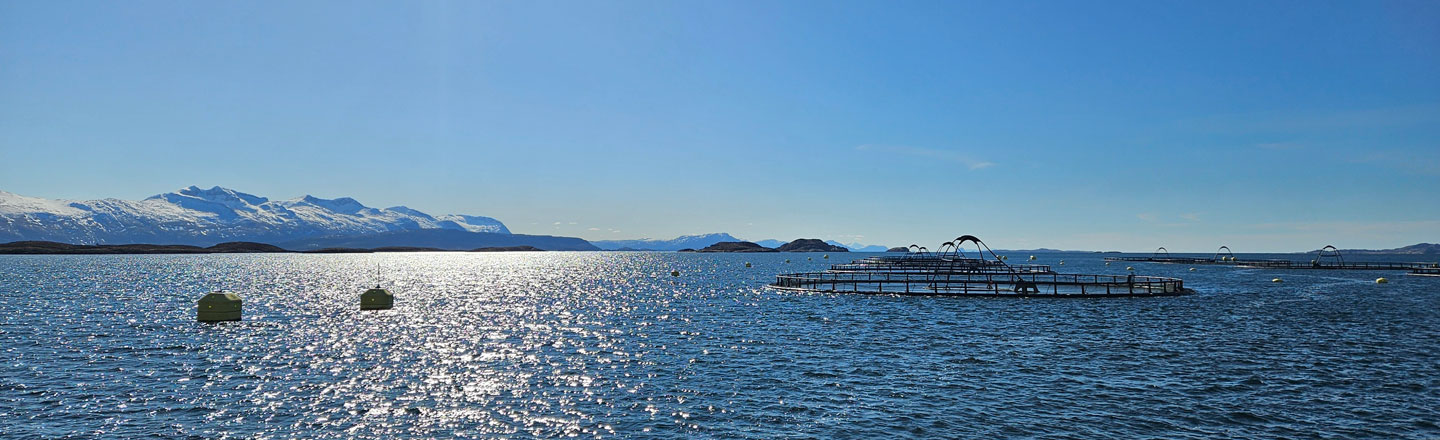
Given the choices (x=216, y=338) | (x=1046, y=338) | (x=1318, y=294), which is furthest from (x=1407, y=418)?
(x=1318, y=294)

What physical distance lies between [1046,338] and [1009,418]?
72.5 feet

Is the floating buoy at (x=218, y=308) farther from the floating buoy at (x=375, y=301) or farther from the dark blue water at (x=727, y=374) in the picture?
the floating buoy at (x=375, y=301)

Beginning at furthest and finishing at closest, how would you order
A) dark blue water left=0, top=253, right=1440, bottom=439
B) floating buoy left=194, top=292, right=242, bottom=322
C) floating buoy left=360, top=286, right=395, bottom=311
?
floating buoy left=360, top=286, right=395, bottom=311
floating buoy left=194, top=292, right=242, bottom=322
dark blue water left=0, top=253, right=1440, bottom=439

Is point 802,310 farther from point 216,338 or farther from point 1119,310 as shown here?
point 216,338

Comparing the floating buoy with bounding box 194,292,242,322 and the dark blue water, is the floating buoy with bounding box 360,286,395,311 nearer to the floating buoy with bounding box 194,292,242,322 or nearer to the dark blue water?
the dark blue water

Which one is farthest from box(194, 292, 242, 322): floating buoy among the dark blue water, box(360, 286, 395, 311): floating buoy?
box(360, 286, 395, 311): floating buoy

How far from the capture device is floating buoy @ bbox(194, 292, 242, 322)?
2002 inches

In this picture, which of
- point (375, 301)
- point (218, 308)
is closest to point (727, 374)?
point (218, 308)

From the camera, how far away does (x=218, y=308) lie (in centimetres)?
5156

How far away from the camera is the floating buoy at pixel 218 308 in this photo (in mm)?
50841

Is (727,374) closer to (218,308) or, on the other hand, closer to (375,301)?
(218,308)

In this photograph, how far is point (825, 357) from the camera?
36562 mm

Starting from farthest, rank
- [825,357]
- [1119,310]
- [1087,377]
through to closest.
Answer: [1119,310] → [825,357] → [1087,377]

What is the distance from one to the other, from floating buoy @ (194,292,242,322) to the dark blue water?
1678 millimetres
